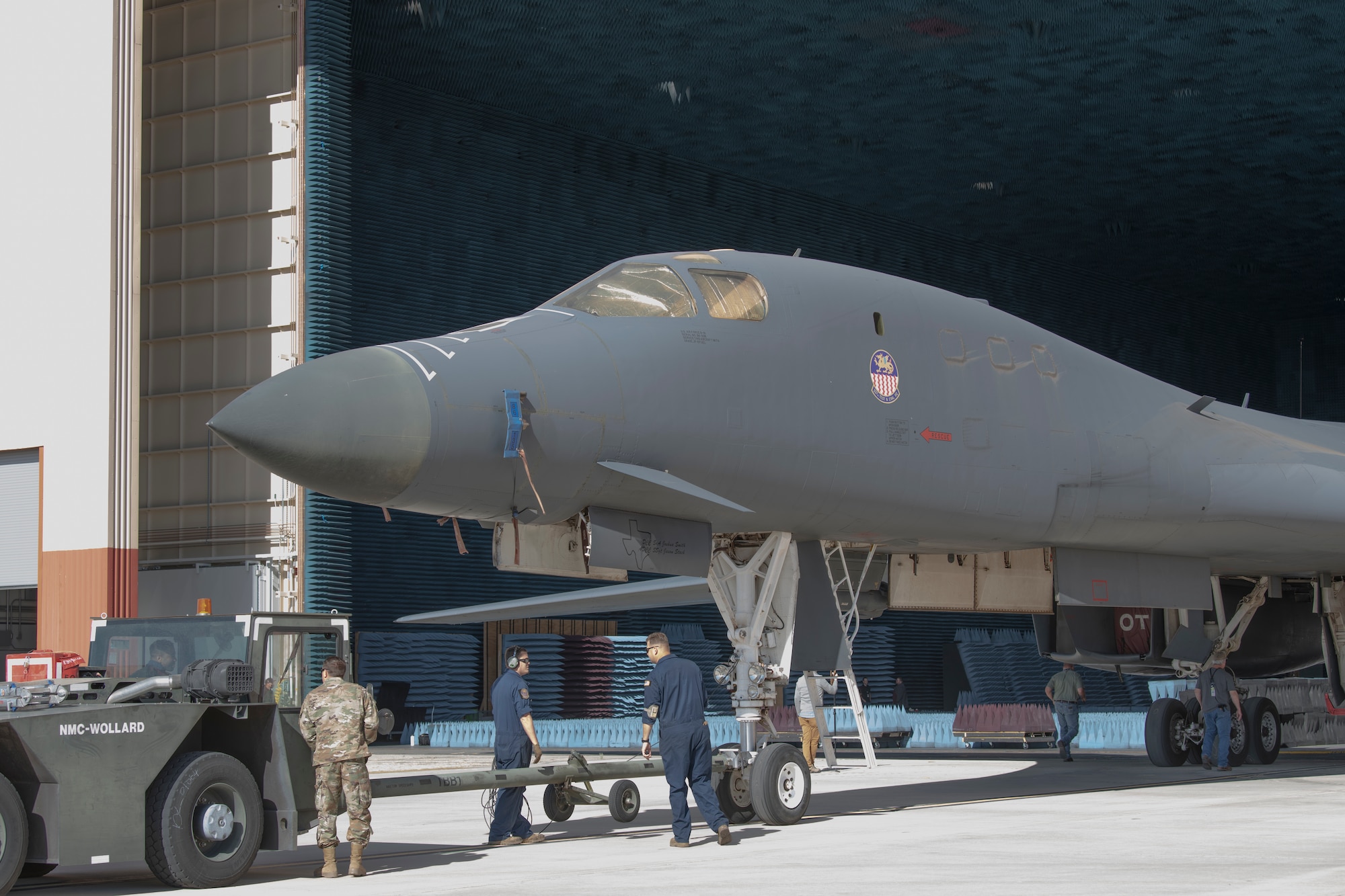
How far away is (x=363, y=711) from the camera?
8.59 m

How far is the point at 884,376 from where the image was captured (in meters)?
11.0

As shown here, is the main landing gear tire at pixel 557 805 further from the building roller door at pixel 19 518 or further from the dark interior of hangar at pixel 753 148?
the building roller door at pixel 19 518

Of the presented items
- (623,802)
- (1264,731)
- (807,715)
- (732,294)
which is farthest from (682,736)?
(1264,731)

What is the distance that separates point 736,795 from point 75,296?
43.0 feet

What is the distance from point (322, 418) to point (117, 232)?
485 inches

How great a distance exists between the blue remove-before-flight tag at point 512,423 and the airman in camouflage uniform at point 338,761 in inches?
65.8

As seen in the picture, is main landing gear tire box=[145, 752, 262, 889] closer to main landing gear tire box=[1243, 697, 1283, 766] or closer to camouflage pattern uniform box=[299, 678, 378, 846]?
camouflage pattern uniform box=[299, 678, 378, 846]

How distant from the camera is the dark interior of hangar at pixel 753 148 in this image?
23.3 meters

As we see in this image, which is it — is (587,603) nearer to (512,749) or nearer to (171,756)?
(512,749)

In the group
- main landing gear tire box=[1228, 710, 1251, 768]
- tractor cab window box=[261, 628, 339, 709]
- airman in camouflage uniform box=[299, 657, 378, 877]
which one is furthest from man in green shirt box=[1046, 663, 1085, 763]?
airman in camouflage uniform box=[299, 657, 378, 877]

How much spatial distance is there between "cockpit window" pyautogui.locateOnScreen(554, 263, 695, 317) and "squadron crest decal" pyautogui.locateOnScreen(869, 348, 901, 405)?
5.18ft

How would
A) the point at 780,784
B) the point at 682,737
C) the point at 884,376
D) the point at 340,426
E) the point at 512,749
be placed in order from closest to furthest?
the point at 340,426 < the point at 682,737 < the point at 512,749 < the point at 780,784 < the point at 884,376

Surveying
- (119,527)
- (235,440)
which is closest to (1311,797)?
(235,440)

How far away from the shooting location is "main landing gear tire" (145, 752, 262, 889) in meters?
7.67
